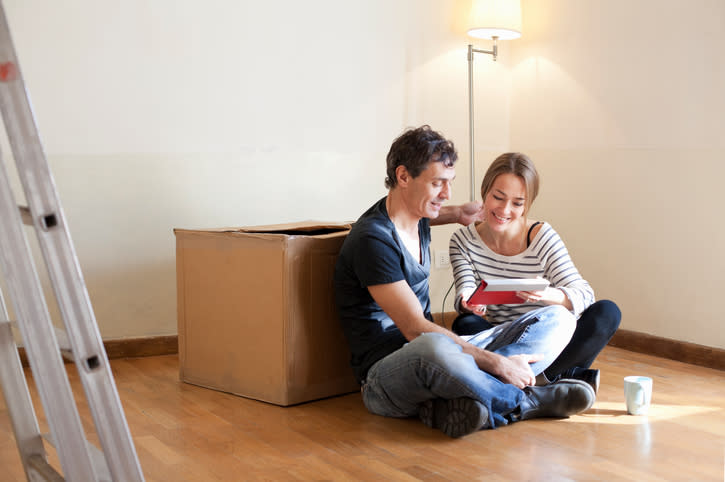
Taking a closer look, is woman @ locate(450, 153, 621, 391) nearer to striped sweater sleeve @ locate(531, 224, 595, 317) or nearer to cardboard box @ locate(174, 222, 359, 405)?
striped sweater sleeve @ locate(531, 224, 595, 317)

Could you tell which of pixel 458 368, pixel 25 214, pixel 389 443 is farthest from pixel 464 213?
pixel 25 214

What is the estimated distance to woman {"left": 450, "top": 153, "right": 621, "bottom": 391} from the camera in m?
2.37

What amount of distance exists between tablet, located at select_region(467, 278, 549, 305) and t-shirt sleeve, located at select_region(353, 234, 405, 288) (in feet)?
0.74

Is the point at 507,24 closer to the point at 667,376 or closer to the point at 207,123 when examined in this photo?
the point at 207,123

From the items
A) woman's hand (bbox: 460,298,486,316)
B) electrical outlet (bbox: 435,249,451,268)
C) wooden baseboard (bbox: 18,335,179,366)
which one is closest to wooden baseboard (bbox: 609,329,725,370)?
electrical outlet (bbox: 435,249,451,268)

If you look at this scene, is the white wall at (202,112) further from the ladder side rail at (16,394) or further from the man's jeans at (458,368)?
the ladder side rail at (16,394)

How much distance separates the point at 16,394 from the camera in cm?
152

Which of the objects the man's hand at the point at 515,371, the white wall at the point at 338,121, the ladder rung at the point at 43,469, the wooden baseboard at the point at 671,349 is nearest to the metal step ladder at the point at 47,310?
the ladder rung at the point at 43,469

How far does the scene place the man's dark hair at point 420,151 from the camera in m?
2.23

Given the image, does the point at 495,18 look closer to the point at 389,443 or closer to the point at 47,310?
the point at 389,443

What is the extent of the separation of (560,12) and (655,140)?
2.66 ft

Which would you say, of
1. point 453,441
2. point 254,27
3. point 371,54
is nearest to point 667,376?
point 453,441

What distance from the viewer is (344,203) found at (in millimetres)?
3500

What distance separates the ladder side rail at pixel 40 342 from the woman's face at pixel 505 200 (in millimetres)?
1554
